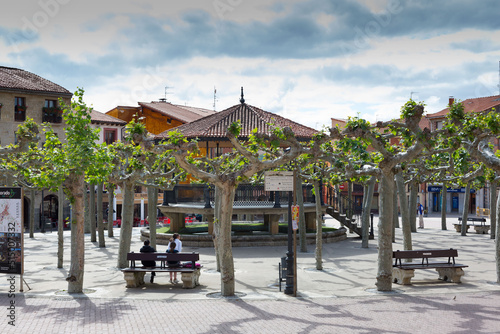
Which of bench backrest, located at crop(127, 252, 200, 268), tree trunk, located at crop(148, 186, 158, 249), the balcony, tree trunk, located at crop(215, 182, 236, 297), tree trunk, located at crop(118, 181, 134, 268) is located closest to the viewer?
tree trunk, located at crop(215, 182, 236, 297)

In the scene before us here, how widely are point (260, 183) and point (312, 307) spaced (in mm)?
17023

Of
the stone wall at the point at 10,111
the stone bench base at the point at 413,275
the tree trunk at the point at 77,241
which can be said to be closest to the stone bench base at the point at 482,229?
the stone bench base at the point at 413,275

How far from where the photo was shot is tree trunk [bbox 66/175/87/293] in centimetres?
1450

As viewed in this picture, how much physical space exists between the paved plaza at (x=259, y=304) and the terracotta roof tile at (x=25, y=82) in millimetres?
28942

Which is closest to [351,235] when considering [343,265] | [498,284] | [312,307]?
[343,265]

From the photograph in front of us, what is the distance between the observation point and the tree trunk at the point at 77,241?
571 inches

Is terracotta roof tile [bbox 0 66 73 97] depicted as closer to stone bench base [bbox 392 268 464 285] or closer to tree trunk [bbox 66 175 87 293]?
tree trunk [bbox 66 175 87 293]

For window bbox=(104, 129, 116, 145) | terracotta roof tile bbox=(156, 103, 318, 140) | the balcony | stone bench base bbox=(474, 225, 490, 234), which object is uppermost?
the balcony

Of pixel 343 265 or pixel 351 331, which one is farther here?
pixel 343 265

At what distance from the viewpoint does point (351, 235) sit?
33.8 metres

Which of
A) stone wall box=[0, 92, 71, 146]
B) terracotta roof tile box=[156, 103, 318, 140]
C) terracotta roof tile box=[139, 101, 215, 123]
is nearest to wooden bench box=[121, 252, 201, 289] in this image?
terracotta roof tile box=[156, 103, 318, 140]

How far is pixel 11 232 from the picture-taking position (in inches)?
573

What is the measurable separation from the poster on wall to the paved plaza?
0.75 m

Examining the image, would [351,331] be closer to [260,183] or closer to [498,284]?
[498,284]
